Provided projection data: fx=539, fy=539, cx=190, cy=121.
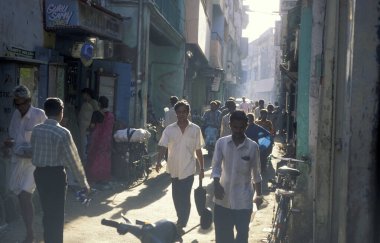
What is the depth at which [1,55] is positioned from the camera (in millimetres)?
7918

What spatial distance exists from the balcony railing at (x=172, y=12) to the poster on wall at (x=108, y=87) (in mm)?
5007

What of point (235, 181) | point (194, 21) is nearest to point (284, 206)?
point (235, 181)

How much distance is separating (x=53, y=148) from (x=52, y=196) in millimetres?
497

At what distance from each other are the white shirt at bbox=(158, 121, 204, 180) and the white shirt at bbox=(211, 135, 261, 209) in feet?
6.21

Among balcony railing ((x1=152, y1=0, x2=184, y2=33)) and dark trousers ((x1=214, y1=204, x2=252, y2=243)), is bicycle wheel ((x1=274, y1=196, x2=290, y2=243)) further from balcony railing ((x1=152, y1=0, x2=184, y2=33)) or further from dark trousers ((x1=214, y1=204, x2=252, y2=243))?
balcony railing ((x1=152, y1=0, x2=184, y2=33))

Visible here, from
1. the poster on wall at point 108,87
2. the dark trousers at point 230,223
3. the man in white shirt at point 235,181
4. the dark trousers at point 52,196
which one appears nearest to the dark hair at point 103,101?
the poster on wall at point 108,87

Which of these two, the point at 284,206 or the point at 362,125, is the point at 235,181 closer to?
the point at 284,206

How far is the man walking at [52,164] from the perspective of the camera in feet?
18.1

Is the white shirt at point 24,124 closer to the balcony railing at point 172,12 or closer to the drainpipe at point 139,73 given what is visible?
the drainpipe at point 139,73

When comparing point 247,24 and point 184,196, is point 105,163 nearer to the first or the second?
point 184,196

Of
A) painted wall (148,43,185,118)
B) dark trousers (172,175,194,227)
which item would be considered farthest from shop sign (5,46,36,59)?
painted wall (148,43,185,118)

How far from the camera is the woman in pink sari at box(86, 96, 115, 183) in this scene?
10.6 m

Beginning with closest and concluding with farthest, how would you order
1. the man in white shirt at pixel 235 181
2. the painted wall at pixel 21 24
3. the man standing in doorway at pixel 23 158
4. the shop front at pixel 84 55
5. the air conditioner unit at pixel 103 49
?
the man in white shirt at pixel 235 181 → the man standing in doorway at pixel 23 158 → the painted wall at pixel 21 24 → the shop front at pixel 84 55 → the air conditioner unit at pixel 103 49

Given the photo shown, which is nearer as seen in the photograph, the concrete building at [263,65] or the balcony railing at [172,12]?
the balcony railing at [172,12]
